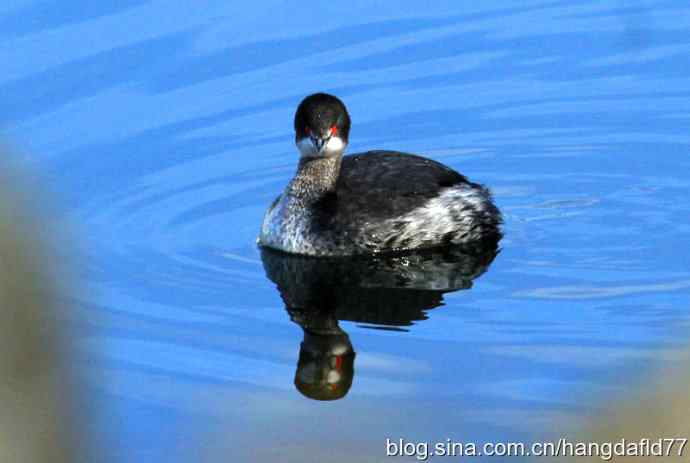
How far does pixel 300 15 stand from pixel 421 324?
627 centimetres

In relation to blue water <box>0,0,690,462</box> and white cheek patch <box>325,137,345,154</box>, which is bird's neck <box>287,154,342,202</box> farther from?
blue water <box>0,0,690,462</box>

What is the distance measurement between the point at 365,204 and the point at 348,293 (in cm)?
108

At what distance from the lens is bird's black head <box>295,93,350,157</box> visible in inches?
420

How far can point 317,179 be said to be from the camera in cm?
1089

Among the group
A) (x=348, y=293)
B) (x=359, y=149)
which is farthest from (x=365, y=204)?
(x=359, y=149)

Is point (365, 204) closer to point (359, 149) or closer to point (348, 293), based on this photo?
point (348, 293)

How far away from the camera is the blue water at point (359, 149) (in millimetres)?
7766

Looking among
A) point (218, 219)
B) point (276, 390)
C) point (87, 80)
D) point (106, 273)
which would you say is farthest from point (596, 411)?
point (87, 80)

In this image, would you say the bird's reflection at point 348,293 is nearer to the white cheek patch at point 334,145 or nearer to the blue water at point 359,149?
the blue water at point 359,149

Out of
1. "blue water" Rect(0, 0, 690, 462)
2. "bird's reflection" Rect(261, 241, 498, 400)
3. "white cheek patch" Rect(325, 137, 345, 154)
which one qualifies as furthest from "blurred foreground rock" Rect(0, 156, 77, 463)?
"white cheek patch" Rect(325, 137, 345, 154)

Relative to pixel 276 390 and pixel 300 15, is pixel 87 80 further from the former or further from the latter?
pixel 276 390

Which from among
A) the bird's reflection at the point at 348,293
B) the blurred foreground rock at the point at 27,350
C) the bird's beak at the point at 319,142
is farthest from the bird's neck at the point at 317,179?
the blurred foreground rock at the point at 27,350

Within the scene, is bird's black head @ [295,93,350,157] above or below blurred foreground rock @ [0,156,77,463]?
above

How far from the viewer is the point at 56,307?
3.16m
